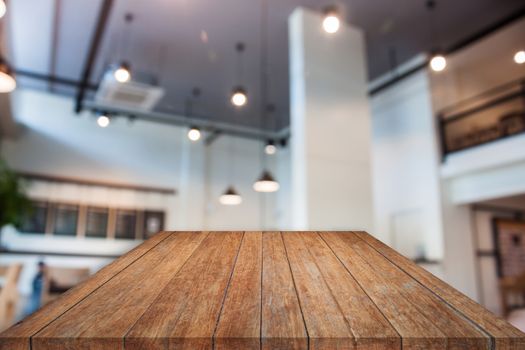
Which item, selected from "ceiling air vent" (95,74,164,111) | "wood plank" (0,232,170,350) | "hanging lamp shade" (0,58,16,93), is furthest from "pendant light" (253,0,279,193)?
"wood plank" (0,232,170,350)

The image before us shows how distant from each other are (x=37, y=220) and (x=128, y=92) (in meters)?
3.67

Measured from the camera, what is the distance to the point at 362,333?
2.92 feet

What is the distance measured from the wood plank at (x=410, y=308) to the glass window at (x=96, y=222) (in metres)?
9.27

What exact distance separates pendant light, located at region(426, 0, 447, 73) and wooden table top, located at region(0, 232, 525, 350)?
15.4ft

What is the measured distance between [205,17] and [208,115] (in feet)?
13.5

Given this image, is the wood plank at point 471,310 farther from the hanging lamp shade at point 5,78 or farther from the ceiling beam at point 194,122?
the ceiling beam at point 194,122

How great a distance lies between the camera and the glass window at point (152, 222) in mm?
10320

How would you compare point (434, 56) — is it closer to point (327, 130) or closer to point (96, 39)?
point (327, 130)

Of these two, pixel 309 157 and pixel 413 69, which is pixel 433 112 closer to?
pixel 413 69

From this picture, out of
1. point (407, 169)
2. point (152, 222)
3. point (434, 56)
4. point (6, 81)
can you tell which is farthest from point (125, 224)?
point (434, 56)

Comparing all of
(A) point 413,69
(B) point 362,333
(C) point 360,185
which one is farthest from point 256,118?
(B) point 362,333

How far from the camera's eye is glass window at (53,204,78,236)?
30.8 feet

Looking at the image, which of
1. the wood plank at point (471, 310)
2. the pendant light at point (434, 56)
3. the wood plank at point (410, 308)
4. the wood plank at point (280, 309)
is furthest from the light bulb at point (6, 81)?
the pendant light at point (434, 56)

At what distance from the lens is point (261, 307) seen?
98 cm
